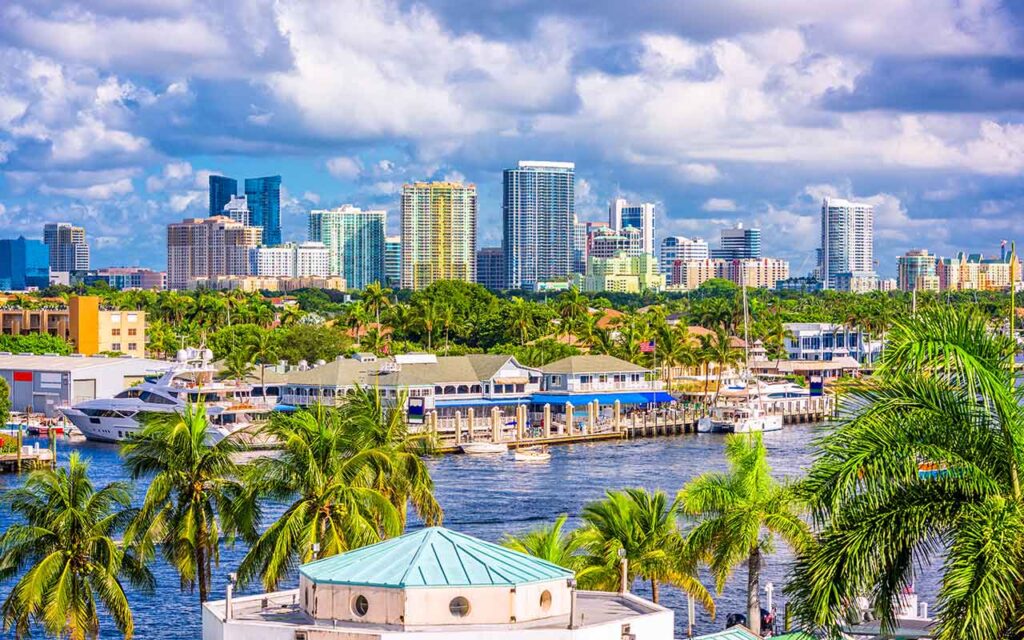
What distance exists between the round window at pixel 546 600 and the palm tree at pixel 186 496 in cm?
1294

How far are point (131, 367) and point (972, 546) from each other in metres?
111

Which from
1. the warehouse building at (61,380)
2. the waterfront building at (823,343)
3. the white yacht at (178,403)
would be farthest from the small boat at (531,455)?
the waterfront building at (823,343)

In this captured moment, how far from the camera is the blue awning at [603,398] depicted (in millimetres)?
104812

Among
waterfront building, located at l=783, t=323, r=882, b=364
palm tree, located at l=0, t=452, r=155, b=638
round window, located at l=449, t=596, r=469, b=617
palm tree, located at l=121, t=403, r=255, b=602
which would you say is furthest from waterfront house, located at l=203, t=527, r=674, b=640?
waterfront building, located at l=783, t=323, r=882, b=364

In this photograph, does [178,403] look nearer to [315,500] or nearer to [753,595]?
[315,500]

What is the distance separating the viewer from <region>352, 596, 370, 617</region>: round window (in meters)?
19.6

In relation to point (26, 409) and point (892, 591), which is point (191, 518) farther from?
point (26, 409)

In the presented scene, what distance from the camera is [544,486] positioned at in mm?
76375

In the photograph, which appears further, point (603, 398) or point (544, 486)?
point (603, 398)

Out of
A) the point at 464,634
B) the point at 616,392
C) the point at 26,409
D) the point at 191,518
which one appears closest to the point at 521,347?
the point at 616,392

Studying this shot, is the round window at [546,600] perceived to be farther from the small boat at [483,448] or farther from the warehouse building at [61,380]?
the warehouse building at [61,380]

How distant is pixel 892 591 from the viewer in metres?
14.4

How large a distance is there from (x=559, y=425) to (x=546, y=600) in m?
82.5

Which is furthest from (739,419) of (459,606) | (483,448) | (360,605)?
(360,605)
